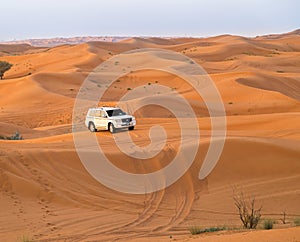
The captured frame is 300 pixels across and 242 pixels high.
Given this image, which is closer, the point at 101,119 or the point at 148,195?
the point at 148,195

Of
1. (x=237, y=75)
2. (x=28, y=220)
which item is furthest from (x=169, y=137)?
(x=237, y=75)

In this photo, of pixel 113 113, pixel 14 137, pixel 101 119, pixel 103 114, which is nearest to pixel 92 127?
pixel 101 119

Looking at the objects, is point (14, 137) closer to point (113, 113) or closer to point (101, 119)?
point (101, 119)

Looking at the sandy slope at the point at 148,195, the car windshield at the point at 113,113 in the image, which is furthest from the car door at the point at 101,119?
the sandy slope at the point at 148,195

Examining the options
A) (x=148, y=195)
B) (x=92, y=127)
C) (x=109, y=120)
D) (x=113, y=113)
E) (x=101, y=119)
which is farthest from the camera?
(x=92, y=127)

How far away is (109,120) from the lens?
71.0ft

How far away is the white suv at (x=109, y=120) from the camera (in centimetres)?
2155

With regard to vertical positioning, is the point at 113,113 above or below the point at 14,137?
above

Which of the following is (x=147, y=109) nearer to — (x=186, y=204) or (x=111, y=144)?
(x=111, y=144)

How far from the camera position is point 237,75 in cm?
4088

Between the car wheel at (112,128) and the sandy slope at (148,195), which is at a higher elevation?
the car wheel at (112,128)

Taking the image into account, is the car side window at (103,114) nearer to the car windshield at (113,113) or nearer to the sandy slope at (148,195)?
the car windshield at (113,113)

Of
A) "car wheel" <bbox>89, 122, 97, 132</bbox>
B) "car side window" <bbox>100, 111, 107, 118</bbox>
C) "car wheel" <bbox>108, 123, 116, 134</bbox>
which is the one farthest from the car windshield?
"car wheel" <bbox>89, 122, 97, 132</bbox>

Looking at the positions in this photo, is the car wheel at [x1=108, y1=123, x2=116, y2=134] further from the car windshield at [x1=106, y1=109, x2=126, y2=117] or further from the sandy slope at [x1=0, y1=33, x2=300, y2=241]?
the car windshield at [x1=106, y1=109, x2=126, y2=117]
